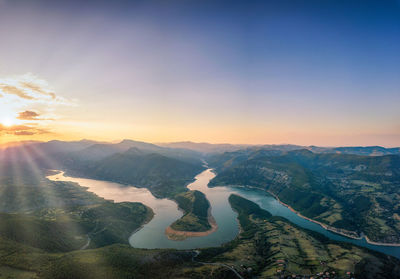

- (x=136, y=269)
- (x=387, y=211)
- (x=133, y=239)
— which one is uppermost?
(x=387, y=211)

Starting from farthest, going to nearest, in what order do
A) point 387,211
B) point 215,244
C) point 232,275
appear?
1. point 387,211
2. point 215,244
3. point 232,275

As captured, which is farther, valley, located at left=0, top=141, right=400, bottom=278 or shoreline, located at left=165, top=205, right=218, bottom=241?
shoreline, located at left=165, top=205, right=218, bottom=241

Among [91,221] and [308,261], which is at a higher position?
[308,261]

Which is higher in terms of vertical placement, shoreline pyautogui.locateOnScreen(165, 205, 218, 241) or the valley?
the valley

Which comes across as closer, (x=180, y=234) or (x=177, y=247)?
(x=177, y=247)

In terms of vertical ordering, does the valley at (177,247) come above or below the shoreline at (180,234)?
above

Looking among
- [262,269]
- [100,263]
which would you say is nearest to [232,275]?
[262,269]

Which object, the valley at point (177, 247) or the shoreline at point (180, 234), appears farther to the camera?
the shoreline at point (180, 234)

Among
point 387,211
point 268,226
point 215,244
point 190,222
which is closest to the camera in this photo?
point 215,244

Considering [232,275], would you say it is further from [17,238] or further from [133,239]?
[17,238]

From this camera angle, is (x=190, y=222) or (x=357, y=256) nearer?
(x=357, y=256)

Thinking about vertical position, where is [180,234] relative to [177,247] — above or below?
above
